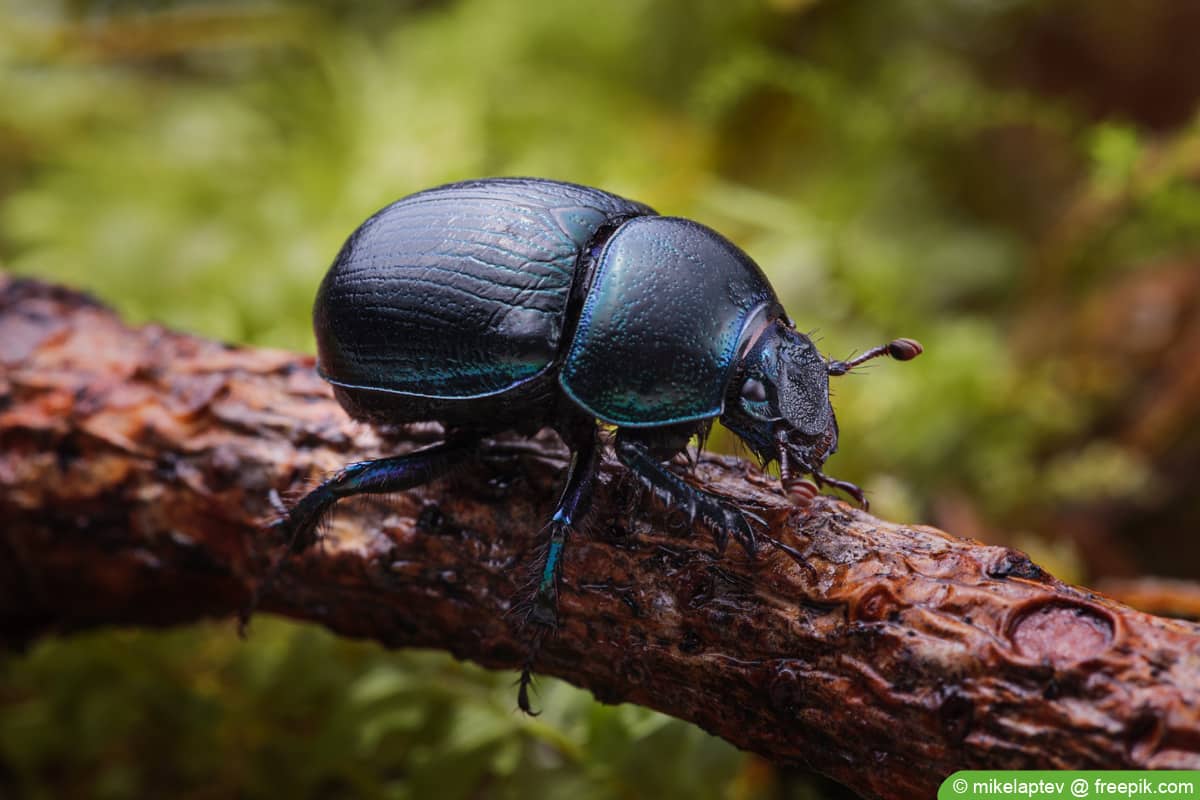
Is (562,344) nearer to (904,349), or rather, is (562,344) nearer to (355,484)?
(355,484)

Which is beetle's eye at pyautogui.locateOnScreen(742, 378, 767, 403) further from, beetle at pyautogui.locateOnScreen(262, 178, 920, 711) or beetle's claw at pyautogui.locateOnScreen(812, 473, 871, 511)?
beetle's claw at pyautogui.locateOnScreen(812, 473, 871, 511)

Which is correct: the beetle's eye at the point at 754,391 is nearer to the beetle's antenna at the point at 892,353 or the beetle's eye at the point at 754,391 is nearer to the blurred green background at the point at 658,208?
the beetle's antenna at the point at 892,353

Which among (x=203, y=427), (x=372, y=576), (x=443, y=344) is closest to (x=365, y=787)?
(x=372, y=576)

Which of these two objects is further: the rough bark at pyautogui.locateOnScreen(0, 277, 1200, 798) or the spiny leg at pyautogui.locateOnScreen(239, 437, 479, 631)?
the spiny leg at pyautogui.locateOnScreen(239, 437, 479, 631)

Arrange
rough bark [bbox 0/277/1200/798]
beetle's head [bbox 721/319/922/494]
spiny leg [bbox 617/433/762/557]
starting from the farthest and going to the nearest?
beetle's head [bbox 721/319/922/494], spiny leg [bbox 617/433/762/557], rough bark [bbox 0/277/1200/798]

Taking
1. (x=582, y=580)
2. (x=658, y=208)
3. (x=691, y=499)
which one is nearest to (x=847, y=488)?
(x=691, y=499)

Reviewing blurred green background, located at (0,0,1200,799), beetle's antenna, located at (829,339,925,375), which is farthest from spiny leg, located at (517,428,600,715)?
beetle's antenna, located at (829,339,925,375)

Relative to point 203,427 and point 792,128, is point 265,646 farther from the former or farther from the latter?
point 792,128
